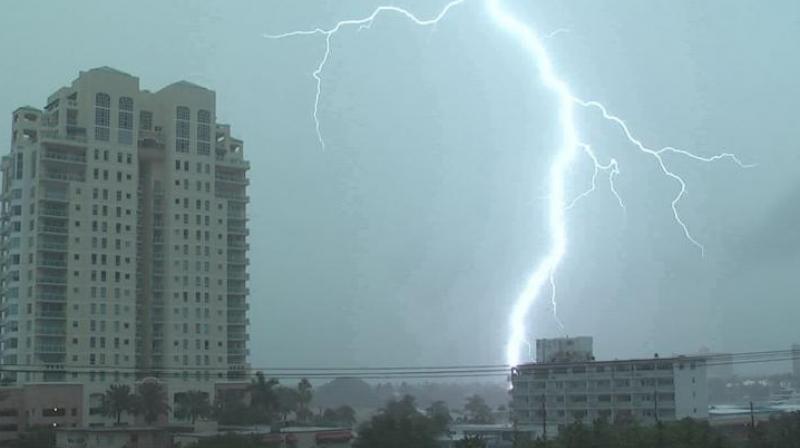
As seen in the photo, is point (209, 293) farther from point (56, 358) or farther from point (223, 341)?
point (56, 358)

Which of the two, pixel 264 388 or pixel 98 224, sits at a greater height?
pixel 98 224

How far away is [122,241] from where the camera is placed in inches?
2050

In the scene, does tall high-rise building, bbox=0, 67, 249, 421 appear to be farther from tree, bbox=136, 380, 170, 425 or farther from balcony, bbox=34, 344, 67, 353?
tree, bbox=136, 380, 170, 425

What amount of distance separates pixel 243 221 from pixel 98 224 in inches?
365

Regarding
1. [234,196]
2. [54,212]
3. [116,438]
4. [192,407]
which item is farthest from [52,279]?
[116,438]

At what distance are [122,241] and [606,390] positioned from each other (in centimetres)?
2905

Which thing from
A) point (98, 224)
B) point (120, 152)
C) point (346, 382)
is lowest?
point (346, 382)

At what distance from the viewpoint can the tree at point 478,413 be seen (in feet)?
267

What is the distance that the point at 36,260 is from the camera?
49.1 metres

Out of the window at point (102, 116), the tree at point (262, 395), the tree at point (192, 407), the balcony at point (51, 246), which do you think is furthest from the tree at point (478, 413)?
the window at point (102, 116)

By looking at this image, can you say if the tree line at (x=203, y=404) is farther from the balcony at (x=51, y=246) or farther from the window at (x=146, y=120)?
the window at (x=146, y=120)

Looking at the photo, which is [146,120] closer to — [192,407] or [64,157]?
[64,157]

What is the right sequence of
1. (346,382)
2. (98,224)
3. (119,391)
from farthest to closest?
(346,382), (98,224), (119,391)

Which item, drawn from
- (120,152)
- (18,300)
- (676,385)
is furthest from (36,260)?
(676,385)
